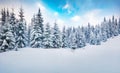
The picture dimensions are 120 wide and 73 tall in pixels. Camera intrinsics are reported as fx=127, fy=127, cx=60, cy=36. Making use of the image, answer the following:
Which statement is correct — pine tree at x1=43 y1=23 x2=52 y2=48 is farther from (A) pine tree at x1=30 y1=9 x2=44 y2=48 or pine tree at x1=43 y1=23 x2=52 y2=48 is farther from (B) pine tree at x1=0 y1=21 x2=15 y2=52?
(B) pine tree at x1=0 y1=21 x2=15 y2=52

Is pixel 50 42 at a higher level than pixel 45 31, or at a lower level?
lower

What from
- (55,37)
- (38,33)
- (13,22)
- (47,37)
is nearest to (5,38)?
(13,22)

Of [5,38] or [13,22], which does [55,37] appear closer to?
[13,22]

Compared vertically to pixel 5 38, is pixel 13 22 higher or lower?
higher

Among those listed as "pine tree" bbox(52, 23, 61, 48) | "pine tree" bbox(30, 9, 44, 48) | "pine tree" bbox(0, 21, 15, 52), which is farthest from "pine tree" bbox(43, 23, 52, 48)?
"pine tree" bbox(0, 21, 15, 52)

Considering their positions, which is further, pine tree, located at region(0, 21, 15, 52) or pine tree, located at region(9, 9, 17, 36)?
pine tree, located at region(9, 9, 17, 36)

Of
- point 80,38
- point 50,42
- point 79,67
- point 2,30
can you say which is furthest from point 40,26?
point 79,67

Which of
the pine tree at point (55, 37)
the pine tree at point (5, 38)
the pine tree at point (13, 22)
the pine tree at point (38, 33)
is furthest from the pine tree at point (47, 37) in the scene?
the pine tree at point (5, 38)

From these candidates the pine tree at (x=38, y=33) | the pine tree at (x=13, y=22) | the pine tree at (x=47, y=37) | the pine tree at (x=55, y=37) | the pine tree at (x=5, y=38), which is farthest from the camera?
the pine tree at (x=55, y=37)

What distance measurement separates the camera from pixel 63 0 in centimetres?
772

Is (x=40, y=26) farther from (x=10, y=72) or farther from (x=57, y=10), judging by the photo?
(x=10, y=72)

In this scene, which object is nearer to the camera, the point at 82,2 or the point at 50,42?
the point at 82,2

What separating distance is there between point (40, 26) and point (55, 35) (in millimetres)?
3133

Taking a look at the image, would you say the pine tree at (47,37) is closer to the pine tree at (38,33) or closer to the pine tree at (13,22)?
the pine tree at (38,33)
